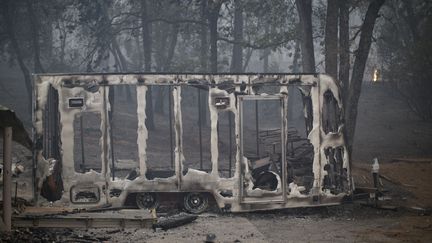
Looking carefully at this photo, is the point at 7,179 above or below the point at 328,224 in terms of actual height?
above

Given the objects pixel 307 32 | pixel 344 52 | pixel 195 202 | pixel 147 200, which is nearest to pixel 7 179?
pixel 147 200

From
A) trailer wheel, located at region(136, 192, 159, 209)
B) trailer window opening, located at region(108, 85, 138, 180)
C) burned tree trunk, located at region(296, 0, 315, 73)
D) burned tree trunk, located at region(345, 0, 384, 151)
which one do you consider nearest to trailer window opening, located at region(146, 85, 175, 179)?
trailer window opening, located at region(108, 85, 138, 180)

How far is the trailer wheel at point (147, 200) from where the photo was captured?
1057 cm

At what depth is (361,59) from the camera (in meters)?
15.2

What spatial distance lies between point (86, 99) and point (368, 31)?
28.3 feet

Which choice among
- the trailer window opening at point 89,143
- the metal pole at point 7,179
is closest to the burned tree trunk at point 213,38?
the trailer window opening at point 89,143

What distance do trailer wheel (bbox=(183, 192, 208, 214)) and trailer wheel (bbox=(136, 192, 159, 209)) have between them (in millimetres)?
615

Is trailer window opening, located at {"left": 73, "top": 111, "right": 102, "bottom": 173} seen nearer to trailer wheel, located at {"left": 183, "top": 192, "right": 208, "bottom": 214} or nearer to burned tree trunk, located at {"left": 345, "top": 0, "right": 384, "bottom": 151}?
trailer wheel, located at {"left": 183, "top": 192, "right": 208, "bottom": 214}

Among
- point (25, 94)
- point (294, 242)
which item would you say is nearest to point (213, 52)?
point (25, 94)

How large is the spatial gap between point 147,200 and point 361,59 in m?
7.94

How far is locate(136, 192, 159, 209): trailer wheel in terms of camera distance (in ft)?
34.7

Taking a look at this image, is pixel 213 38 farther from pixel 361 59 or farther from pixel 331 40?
pixel 361 59

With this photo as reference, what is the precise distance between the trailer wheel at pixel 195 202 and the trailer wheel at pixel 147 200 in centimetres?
62

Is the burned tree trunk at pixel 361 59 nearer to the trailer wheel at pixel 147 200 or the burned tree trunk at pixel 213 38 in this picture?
the trailer wheel at pixel 147 200
